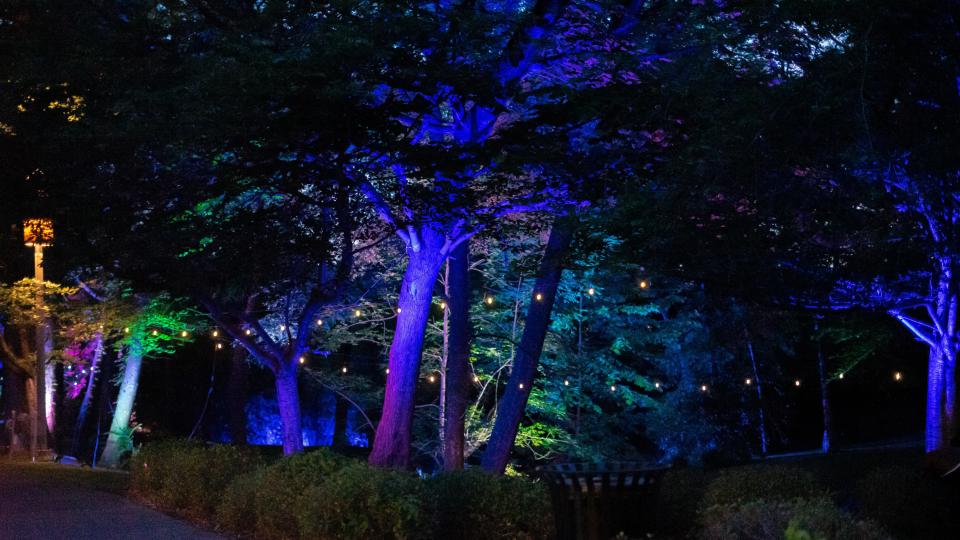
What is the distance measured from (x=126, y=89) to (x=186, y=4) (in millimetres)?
2335

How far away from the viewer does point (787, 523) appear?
19.9 ft

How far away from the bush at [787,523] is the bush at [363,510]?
2.68 metres

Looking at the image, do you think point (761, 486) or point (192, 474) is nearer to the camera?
point (761, 486)

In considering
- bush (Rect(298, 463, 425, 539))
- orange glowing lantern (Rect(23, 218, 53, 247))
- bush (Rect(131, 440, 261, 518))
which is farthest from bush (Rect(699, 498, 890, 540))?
orange glowing lantern (Rect(23, 218, 53, 247))

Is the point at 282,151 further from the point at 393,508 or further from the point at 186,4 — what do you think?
the point at 393,508

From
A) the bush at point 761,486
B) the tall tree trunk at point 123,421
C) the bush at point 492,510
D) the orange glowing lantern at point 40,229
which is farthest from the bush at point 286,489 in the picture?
the tall tree trunk at point 123,421

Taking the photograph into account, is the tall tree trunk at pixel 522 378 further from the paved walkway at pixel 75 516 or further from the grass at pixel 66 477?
the paved walkway at pixel 75 516

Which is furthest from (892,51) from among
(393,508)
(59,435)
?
(59,435)

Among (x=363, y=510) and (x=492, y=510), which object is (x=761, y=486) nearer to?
(x=492, y=510)

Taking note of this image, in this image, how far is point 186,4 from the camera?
46.1 ft

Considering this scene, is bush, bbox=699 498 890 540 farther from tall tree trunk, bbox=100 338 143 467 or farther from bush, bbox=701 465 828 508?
tall tree trunk, bbox=100 338 143 467

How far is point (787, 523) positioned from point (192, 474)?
7.94 meters

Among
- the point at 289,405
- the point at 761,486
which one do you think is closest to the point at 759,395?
the point at 289,405

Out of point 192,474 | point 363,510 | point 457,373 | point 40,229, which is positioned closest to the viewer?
point 363,510
